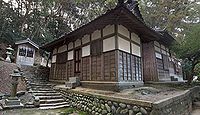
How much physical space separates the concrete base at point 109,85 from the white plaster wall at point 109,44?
1965 millimetres

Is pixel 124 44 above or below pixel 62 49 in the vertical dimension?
below

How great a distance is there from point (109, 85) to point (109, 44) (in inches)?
92.1

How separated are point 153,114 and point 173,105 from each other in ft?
6.14

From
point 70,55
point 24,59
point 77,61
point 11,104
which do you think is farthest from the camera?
point 24,59

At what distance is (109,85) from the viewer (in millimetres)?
7961

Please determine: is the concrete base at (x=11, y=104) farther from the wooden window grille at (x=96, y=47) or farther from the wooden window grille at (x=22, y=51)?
the wooden window grille at (x=22, y=51)

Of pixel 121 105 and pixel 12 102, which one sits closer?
pixel 121 105

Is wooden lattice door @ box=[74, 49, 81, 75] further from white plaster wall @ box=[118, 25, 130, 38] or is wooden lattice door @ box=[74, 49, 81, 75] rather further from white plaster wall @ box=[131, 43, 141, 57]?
white plaster wall @ box=[131, 43, 141, 57]

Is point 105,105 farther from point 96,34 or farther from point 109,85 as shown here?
point 96,34

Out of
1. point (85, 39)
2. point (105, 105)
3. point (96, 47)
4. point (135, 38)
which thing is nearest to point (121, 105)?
point (105, 105)

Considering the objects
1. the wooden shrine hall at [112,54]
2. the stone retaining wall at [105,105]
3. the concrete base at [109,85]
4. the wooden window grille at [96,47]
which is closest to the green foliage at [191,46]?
the wooden shrine hall at [112,54]

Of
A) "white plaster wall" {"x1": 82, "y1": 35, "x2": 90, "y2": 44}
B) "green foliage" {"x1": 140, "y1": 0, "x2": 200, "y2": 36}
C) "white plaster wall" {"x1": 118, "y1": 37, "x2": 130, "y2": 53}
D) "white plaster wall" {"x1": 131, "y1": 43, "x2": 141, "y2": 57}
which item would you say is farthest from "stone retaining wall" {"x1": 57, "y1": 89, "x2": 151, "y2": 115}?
"green foliage" {"x1": 140, "y1": 0, "x2": 200, "y2": 36}

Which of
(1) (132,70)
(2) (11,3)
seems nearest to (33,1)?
(2) (11,3)

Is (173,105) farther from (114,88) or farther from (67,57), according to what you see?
(67,57)
